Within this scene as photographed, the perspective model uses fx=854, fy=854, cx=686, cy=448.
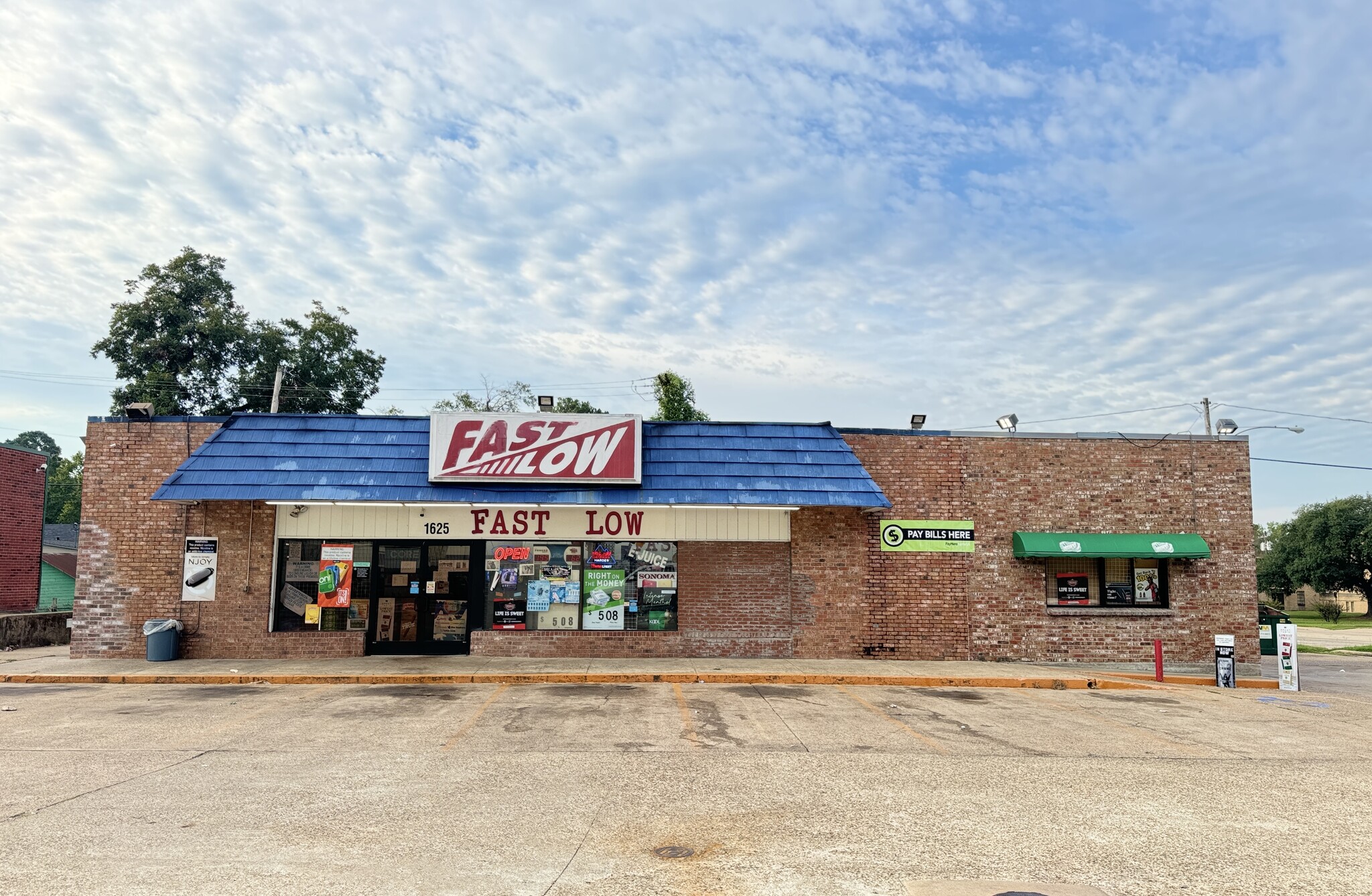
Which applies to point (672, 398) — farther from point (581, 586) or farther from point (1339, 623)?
point (1339, 623)

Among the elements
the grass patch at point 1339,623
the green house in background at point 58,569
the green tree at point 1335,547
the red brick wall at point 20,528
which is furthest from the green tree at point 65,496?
the green tree at point 1335,547

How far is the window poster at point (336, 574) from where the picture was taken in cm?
1755

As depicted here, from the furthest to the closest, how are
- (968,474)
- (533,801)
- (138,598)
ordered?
(968,474), (138,598), (533,801)

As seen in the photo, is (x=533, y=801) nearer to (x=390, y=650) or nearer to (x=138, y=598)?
(x=390, y=650)

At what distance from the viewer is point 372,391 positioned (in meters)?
41.8

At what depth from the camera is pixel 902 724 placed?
11430mm

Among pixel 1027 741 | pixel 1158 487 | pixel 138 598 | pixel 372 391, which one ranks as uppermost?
Answer: pixel 372 391

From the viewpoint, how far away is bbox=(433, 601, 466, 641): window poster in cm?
1770

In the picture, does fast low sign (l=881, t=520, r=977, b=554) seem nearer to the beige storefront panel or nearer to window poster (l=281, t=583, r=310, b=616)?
the beige storefront panel

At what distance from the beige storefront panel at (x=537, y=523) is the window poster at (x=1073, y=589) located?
19.9 ft

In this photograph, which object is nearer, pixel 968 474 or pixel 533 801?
pixel 533 801

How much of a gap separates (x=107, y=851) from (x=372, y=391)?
124 ft

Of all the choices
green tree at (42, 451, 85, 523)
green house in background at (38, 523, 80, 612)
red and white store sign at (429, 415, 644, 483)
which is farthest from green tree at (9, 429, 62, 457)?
red and white store sign at (429, 415, 644, 483)

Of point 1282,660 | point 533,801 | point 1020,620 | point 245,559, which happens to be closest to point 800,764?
point 533,801
